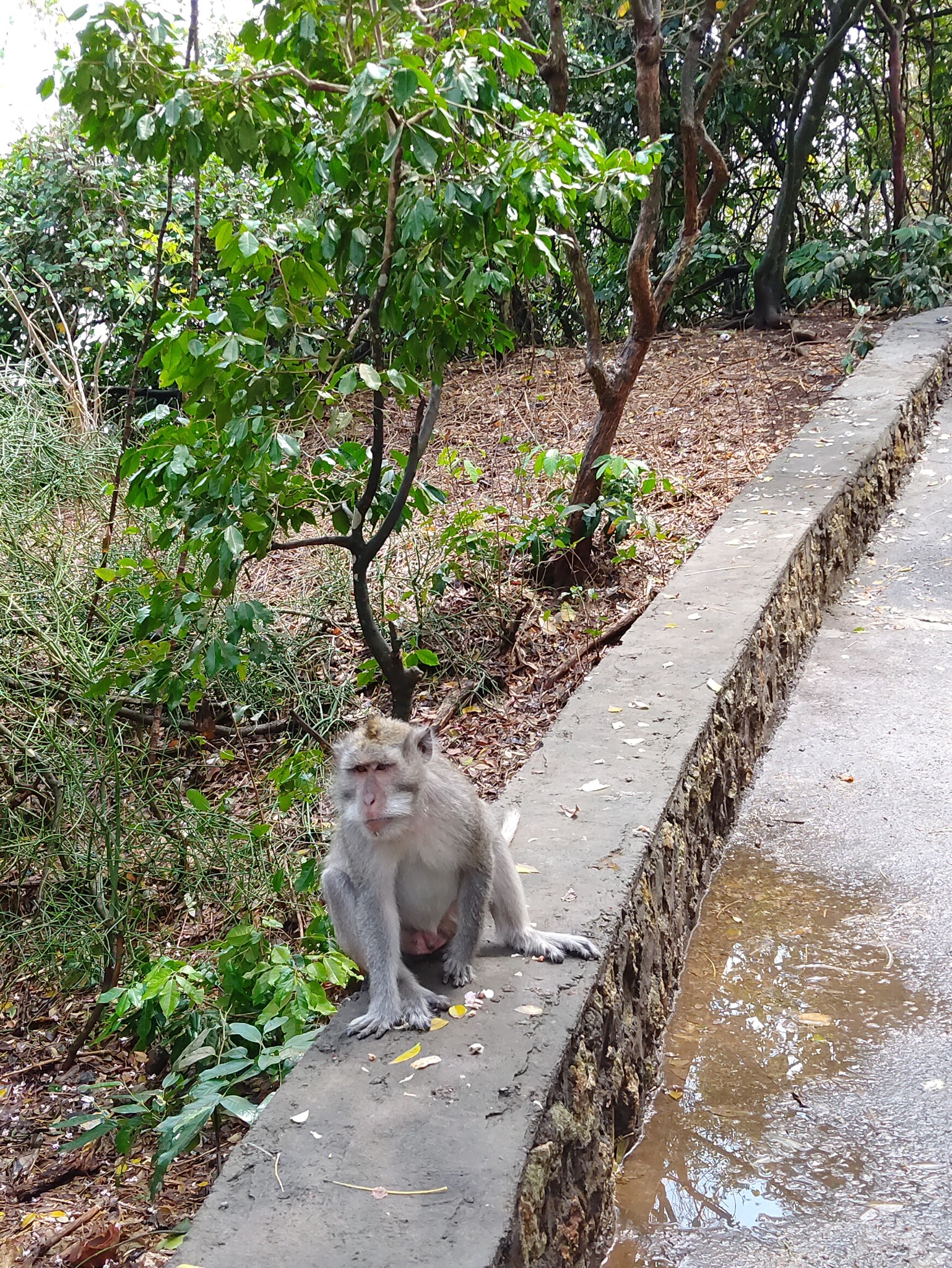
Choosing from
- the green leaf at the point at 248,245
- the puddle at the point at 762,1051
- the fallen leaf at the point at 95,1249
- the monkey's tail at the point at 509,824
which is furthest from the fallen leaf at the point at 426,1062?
the green leaf at the point at 248,245

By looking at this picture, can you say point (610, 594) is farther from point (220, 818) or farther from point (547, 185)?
point (547, 185)

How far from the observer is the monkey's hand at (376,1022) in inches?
107

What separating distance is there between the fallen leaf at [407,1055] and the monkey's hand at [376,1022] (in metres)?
0.08

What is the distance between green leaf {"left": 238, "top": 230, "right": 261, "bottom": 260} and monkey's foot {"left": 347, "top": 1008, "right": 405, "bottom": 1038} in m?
2.04

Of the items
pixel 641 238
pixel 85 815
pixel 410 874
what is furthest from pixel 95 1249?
pixel 641 238

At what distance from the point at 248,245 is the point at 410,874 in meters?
1.77

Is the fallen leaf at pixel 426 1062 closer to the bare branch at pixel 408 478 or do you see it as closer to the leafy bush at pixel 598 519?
the bare branch at pixel 408 478

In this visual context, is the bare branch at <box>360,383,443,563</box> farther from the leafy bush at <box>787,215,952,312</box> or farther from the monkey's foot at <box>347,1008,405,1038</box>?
the leafy bush at <box>787,215,952,312</box>

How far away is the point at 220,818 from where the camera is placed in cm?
462

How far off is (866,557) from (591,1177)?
507cm

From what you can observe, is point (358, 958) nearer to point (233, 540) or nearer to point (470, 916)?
point (470, 916)

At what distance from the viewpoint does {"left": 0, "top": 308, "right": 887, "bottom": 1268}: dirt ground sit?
11.0 feet

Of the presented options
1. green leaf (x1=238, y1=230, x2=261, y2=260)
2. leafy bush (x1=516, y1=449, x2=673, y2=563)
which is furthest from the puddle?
green leaf (x1=238, y1=230, x2=261, y2=260)

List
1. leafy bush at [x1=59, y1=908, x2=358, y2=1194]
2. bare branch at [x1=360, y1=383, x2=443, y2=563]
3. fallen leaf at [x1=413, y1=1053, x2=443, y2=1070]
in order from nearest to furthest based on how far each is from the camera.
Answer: fallen leaf at [x1=413, y1=1053, x2=443, y2=1070] → leafy bush at [x1=59, y1=908, x2=358, y2=1194] → bare branch at [x1=360, y1=383, x2=443, y2=563]
